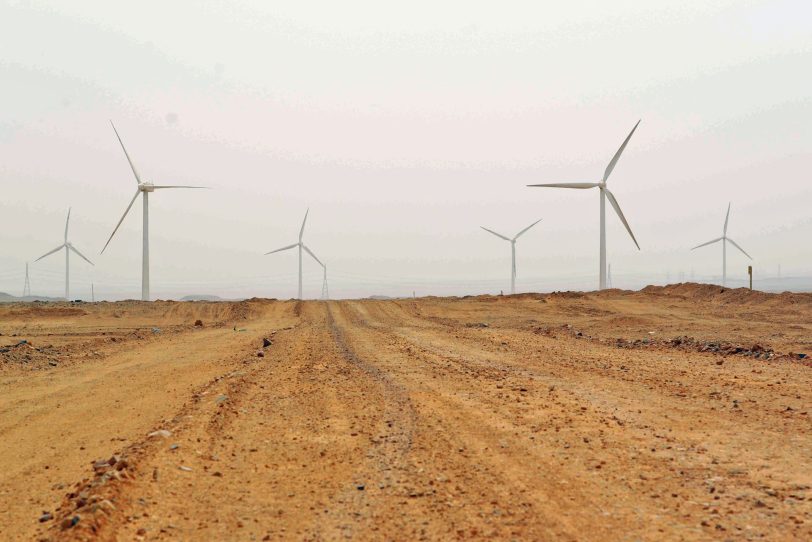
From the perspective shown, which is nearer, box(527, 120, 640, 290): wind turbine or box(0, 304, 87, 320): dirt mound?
box(0, 304, 87, 320): dirt mound

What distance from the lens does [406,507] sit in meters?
5.92

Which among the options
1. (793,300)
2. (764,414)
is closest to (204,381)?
(764,414)

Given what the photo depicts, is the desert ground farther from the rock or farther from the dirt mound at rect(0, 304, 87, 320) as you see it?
the dirt mound at rect(0, 304, 87, 320)

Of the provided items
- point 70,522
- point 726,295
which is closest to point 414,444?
point 70,522

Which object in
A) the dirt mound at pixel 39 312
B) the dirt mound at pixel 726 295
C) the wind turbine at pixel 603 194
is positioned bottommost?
the dirt mound at pixel 39 312

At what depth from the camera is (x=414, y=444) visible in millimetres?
8102

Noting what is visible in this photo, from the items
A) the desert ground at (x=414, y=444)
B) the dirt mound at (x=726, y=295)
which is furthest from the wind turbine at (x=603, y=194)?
the desert ground at (x=414, y=444)

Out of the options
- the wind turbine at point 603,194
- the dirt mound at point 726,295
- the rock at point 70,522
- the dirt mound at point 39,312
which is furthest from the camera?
the wind turbine at point 603,194

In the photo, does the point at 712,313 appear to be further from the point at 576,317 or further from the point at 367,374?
the point at 367,374

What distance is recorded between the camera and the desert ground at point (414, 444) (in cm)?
567

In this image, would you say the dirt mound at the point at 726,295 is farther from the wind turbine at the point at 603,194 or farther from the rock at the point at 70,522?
the rock at the point at 70,522

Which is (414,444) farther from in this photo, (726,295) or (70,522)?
(726,295)

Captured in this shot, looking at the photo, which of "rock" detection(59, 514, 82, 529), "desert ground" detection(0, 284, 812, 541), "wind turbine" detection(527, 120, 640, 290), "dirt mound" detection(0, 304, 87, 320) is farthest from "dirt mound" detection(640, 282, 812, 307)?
"dirt mound" detection(0, 304, 87, 320)

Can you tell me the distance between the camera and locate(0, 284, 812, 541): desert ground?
5.67 meters
